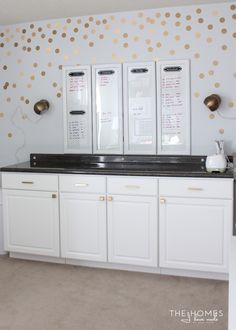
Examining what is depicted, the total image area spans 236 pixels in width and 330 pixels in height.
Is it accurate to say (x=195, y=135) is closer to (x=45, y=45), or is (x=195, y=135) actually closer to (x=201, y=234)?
(x=201, y=234)

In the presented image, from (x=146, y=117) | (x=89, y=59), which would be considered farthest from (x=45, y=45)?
(x=146, y=117)

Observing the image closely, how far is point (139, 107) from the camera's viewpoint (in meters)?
3.94

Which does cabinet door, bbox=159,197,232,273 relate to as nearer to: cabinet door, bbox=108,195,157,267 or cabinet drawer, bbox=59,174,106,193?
cabinet door, bbox=108,195,157,267

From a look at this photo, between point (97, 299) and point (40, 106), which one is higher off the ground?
point (40, 106)

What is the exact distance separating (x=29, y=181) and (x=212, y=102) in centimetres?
174

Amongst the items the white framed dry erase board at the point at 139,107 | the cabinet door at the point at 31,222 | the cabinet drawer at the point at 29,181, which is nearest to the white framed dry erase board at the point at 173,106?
the white framed dry erase board at the point at 139,107

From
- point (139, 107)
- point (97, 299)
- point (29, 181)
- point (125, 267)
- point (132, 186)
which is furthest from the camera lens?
point (139, 107)

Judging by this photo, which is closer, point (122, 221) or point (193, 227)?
point (193, 227)

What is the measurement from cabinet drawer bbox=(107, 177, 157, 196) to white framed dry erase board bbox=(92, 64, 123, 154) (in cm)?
58

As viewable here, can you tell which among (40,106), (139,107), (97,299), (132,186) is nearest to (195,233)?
(132,186)

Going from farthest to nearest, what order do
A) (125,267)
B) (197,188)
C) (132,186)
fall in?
(125,267), (132,186), (197,188)

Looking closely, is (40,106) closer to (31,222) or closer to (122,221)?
(31,222)

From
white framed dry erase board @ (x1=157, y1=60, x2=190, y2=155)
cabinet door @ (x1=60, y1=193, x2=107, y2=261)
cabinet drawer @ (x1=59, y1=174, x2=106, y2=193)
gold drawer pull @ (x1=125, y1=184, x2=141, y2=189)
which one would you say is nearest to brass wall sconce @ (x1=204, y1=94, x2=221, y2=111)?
white framed dry erase board @ (x1=157, y1=60, x2=190, y2=155)

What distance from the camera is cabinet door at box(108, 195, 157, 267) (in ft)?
11.3
